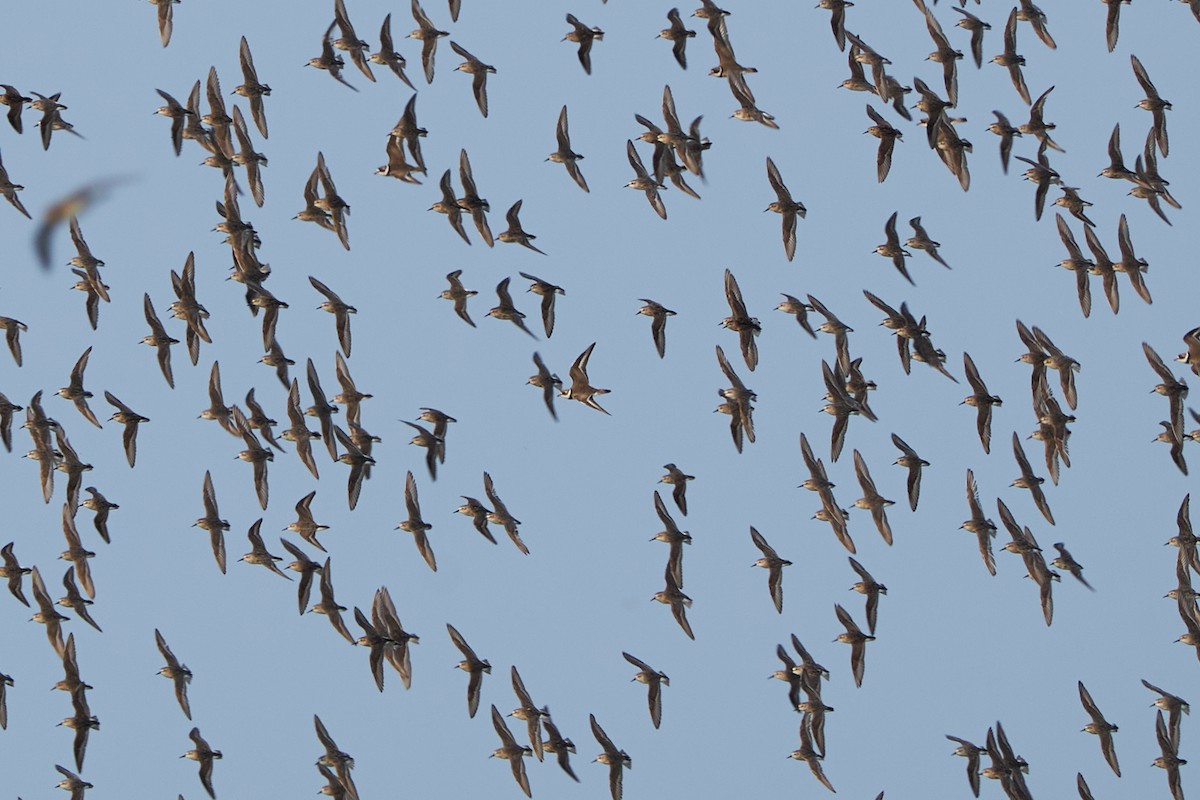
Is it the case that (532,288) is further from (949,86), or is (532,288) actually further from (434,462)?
(949,86)

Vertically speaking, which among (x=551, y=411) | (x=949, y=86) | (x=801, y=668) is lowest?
(x=801, y=668)

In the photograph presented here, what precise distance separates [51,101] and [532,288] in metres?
9.14

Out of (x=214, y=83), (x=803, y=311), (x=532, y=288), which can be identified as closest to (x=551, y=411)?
(x=532, y=288)

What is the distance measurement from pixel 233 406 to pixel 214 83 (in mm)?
5831

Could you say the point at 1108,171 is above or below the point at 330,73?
below

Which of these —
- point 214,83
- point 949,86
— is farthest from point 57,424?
point 949,86

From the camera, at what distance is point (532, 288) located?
49.0 metres

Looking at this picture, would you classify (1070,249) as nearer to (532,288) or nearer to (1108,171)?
(1108,171)

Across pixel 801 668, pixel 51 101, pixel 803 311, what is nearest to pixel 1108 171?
pixel 803 311

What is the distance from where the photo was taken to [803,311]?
166 feet

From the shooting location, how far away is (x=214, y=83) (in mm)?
49719

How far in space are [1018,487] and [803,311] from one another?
5.12 meters

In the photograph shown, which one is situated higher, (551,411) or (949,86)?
(949,86)

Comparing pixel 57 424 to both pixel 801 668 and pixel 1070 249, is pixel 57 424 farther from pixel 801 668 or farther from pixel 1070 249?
pixel 1070 249
